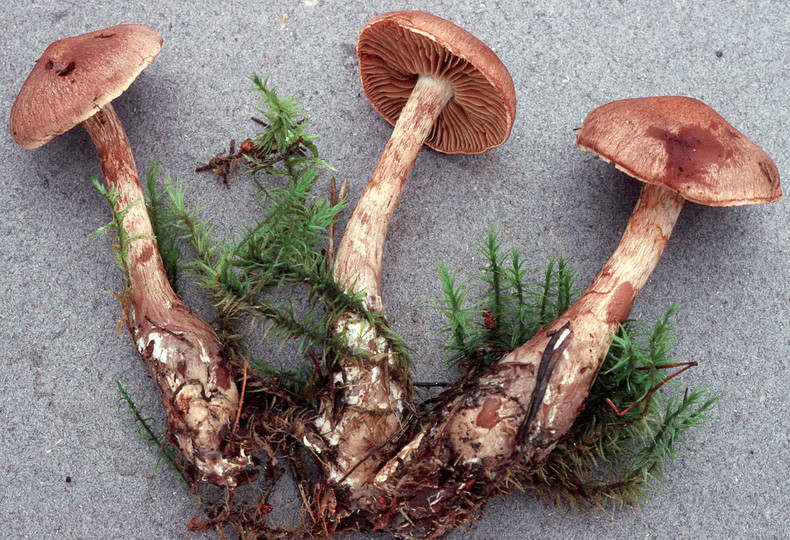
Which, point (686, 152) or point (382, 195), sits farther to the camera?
point (382, 195)

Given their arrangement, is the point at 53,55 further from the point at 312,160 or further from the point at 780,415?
the point at 780,415

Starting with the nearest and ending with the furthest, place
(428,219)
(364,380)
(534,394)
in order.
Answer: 1. (534,394)
2. (364,380)
3. (428,219)

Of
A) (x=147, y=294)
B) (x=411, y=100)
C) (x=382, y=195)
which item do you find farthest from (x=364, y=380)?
(x=411, y=100)

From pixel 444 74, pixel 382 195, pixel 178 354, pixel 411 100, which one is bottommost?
pixel 178 354

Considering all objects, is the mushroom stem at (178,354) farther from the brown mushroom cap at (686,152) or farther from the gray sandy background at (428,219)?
the brown mushroom cap at (686,152)

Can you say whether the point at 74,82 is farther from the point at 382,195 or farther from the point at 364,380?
the point at 364,380

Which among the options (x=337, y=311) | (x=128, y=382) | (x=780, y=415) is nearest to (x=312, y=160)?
(x=337, y=311)
